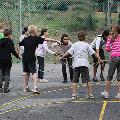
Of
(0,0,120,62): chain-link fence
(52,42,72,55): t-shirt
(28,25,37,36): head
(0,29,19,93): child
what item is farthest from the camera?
(0,0,120,62): chain-link fence

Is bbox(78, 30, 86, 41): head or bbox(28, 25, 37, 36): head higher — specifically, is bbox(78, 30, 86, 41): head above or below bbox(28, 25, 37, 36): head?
below

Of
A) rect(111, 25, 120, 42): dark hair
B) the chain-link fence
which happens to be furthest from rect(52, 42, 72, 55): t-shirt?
the chain-link fence

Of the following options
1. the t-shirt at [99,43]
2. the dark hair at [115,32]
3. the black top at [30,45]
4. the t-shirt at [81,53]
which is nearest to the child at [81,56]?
the t-shirt at [81,53]

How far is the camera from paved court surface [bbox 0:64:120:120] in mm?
9656

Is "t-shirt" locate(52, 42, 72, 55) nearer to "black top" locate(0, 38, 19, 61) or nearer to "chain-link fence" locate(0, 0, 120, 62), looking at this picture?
"black top" locate(0, 38, 19, 61)

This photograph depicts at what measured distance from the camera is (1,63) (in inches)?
487

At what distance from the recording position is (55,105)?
10.7m

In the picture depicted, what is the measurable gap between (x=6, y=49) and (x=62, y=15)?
7.86m

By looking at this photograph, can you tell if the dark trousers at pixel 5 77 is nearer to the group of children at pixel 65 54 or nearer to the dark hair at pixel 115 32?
the group of children at pixel 65 54

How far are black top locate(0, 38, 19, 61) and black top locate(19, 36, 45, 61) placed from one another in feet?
0.94

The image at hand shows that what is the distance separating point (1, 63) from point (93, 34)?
24.6ft

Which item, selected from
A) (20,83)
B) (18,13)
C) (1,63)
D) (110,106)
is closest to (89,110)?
(110,106)

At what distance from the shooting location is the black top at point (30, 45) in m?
12.0

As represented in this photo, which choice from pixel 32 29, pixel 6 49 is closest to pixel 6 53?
pixel 6 49
